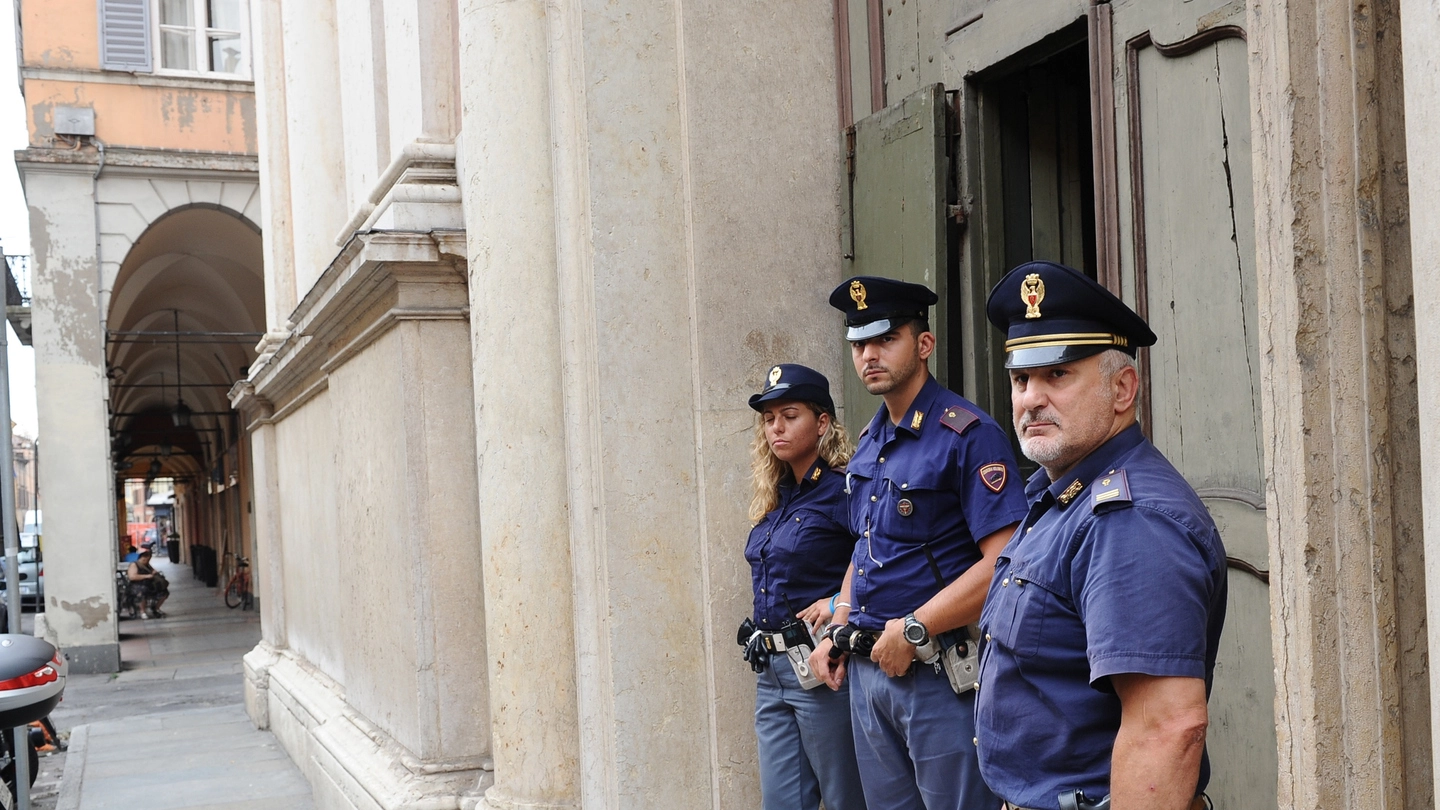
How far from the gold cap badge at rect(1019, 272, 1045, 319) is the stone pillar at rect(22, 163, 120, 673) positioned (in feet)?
54.2

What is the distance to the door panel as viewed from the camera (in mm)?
3092

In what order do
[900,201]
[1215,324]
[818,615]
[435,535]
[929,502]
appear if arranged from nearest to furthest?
[1215,324]
[929,502]
[818,615]
[900,201]
[435,535]

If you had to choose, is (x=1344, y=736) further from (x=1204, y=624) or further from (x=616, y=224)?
(x=616, y=224)

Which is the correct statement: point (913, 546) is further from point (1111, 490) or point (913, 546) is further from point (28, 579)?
point (28, 579)

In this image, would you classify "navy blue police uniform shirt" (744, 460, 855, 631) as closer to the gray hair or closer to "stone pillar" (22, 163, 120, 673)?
the gray hair

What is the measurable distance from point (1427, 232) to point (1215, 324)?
4.44ft

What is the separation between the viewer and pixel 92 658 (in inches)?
644

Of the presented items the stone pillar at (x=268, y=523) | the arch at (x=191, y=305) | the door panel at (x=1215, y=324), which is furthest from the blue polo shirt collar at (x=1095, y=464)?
the arch at (x=191, y=305)

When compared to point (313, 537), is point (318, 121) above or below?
above

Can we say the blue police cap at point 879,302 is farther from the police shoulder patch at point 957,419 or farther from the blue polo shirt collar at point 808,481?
the blue polo shirt collar at point 808,481

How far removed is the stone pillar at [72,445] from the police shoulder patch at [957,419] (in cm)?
1564

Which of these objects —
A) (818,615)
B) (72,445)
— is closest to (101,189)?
(72,445)

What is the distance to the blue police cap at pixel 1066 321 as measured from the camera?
238 cm

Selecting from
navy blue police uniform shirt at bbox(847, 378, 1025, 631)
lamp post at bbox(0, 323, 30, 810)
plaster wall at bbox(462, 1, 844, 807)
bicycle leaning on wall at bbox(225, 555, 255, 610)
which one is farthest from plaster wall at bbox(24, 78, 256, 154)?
navy blue police uniform shirt at bbox(847, 378, 1025, 631)
